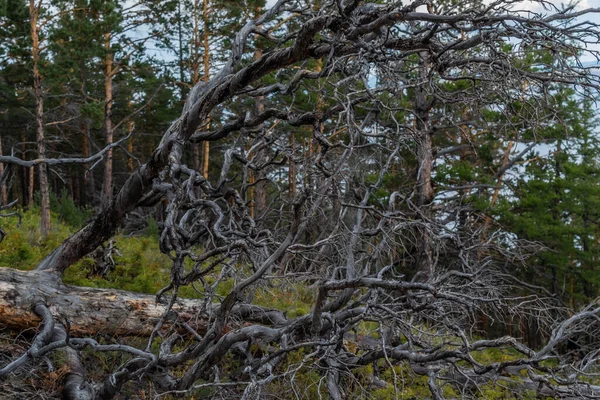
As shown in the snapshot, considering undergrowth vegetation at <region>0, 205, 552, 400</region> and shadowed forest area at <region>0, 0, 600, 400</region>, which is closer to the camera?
shadowed forest area at <region>0, 0, 600, 400</region>

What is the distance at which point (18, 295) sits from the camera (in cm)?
609

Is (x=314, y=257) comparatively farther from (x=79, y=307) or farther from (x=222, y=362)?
(x=79, y=307)

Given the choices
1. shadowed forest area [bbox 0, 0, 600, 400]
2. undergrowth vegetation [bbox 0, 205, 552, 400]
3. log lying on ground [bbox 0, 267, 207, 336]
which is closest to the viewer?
shadowed forest area [bbox 0, 0, 600, 400]

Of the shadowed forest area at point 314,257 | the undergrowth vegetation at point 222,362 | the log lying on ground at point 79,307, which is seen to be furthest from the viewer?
the log lying on ground at point 79,307

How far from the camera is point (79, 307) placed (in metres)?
6.47

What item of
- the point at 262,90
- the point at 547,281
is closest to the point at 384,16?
the point at 262,90

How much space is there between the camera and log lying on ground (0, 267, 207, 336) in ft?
19.8

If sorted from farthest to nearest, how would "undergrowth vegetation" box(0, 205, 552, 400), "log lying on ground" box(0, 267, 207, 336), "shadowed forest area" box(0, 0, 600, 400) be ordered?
"log lying on ground" box(0, 267, 207, 336) < "undergrowth vegetation" box(0, 205, 552, 400) < "shadowed forest area" box(0, 0, 600, 400)

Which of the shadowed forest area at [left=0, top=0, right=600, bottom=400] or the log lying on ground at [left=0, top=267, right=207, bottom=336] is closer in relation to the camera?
the shadowed forest area at [left=0, top=0, right=600, bottom=400]

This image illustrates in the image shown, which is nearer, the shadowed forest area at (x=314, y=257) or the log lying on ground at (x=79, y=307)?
the shadowed forest area at (x=314, y=257)

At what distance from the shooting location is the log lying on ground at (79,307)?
19.8 feet

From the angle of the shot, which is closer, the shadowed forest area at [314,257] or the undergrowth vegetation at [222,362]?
the shadowed forest area at [314,257]

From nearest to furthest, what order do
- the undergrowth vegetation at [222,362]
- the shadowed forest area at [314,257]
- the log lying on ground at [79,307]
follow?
the shadowed forest area at [314,257] → the undergrowth vegetation at [222,362] → the log lying on ground at [79,307]

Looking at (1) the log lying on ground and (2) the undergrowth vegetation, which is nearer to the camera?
(2) the undergrowth vegetation
